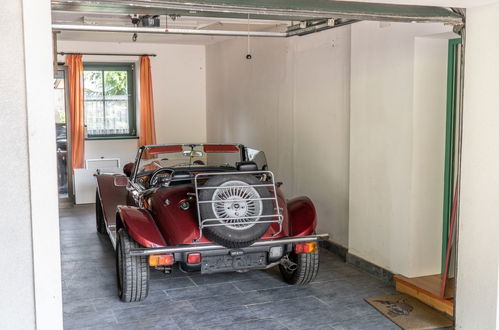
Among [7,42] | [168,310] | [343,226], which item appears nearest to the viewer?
[7,42]

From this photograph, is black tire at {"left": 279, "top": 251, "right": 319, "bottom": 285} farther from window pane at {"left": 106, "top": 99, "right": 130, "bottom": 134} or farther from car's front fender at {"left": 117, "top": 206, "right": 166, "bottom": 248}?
window pane at {"left": 106, "top": 99, "right": 130, "bottom": 134}

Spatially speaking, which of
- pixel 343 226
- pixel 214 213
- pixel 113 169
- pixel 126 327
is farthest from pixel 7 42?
pixel 113 169

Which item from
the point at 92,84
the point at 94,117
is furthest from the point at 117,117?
the point at 92,84

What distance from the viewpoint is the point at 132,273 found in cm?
446

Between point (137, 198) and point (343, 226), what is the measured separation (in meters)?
2.09

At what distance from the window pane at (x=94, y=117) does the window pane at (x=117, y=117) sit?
0.10 meters

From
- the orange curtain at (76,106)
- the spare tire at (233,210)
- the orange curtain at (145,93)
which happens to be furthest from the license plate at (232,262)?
the orange curtain at (145,93)

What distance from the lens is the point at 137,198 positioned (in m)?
5.44

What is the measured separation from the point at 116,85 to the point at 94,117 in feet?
2.20

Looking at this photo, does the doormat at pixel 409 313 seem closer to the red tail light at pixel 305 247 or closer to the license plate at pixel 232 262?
the red tail light at pixel 305 247

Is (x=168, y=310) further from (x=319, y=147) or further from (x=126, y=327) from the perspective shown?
(x=319, y=147)

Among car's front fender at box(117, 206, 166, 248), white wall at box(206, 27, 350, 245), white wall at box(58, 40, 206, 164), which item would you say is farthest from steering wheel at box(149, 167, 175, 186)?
white wall at box(58, 40, 206, 164)

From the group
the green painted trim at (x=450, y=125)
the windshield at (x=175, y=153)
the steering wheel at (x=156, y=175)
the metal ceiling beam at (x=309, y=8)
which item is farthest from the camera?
the windshield at (x=175, y=153)

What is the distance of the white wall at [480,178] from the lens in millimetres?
3533
